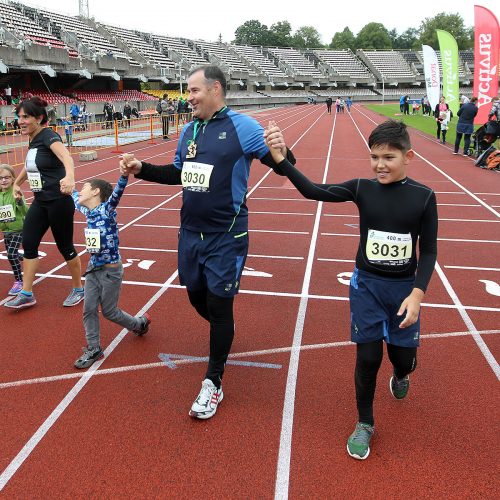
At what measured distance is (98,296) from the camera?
3.70 metres

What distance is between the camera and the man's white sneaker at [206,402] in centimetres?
308

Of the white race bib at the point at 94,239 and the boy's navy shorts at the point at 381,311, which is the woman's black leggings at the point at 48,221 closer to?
the white race bib at the point at 94,239

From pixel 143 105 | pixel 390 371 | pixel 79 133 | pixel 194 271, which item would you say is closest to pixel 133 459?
pixel 194 271

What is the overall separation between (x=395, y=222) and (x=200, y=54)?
69885 millimetres

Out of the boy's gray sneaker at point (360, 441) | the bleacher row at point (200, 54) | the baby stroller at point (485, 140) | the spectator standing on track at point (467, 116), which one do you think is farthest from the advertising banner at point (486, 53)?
the bleacher row at point (200, 54)

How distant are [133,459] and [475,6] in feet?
72.6

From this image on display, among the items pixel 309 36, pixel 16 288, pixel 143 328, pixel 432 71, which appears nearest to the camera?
pixel 143 328

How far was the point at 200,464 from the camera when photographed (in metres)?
2.70

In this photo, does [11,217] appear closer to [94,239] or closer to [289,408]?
[94,239]

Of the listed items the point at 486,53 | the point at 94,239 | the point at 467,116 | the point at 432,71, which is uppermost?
the point at 486,53

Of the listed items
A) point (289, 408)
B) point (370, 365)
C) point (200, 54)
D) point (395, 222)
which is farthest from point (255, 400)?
point (200, 54)

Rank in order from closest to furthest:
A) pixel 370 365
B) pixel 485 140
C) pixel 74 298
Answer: pixel 370 365 < pixel 74 298 < pixel 485 140

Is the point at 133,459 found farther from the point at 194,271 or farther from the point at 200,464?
the point at 194,271

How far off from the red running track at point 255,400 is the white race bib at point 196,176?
1.49m
